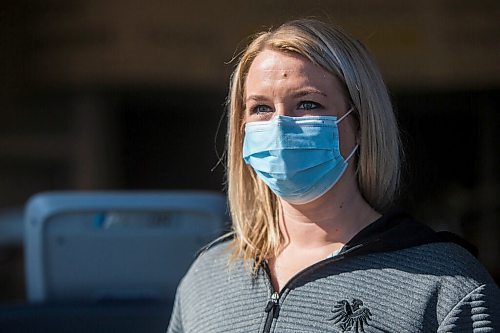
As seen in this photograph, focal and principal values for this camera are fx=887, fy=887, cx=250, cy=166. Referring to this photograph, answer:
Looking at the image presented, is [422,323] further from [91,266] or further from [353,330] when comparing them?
[91,266]

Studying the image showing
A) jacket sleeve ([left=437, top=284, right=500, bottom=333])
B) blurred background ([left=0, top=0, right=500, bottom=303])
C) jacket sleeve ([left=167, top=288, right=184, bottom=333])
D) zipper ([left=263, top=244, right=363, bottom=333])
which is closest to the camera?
jacket sleeve ([left=437, top=284, right=500, bottom=333])

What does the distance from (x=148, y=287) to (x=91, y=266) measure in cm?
20

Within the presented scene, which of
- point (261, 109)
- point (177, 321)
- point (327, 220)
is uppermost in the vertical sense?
point (261, 109)

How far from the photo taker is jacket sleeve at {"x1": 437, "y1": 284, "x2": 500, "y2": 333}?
1.76 metres

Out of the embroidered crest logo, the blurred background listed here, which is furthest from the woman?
the blurred background

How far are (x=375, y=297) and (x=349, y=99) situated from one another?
45 cm

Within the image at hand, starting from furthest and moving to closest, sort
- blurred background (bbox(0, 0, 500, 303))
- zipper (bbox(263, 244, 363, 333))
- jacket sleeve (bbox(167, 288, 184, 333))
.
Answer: blurred background (bbox(0, 0, 500, 303)), jacket sleeve (bbox(167, 288, 184, 333)), zipper (bbox(263, 244, 363, 333))

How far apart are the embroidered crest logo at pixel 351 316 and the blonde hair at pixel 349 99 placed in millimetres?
281

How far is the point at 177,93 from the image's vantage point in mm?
6270

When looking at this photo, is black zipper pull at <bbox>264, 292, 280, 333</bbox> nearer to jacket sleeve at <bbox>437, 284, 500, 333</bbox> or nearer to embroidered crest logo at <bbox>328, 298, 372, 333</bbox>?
embroidered crest logo at <bbox>328, 298, 372, 333</bbox>

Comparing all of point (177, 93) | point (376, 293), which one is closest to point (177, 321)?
point (376, 293)

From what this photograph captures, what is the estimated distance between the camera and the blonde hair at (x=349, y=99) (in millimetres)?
1986

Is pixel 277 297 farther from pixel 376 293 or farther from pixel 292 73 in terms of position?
pixel 292 73

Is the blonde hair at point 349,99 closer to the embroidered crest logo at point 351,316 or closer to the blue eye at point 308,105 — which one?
the blue eye at point 308,105
